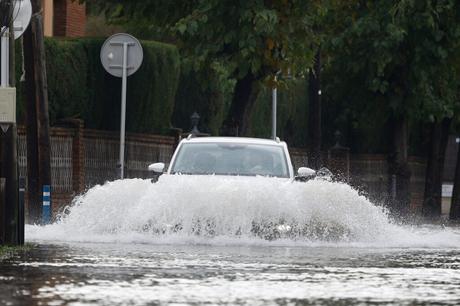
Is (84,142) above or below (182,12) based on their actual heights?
below

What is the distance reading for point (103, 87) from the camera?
37.7m

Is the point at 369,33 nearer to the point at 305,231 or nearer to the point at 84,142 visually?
the point at 84,142

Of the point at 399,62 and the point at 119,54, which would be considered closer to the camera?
the point at 119,54

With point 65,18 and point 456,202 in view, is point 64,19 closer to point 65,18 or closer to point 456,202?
point 65,18

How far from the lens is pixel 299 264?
752 inches

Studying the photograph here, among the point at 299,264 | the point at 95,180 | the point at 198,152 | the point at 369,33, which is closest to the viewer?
the point at 299,264

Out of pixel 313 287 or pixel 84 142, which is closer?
pixel 313 287

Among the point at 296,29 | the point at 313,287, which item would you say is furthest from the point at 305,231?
the point at 296,29

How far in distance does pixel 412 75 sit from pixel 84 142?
9.91 m

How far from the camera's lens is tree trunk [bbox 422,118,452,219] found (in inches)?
2019

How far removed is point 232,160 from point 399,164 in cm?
2111

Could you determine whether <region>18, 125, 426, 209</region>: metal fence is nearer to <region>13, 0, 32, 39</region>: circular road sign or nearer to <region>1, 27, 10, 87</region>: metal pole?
<region>13, 0, 32, 39</region>: circular road sign

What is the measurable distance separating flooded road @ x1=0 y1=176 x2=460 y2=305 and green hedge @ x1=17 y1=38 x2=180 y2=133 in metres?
8.89

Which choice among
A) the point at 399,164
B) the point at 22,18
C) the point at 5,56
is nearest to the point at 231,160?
the point at 22,18
